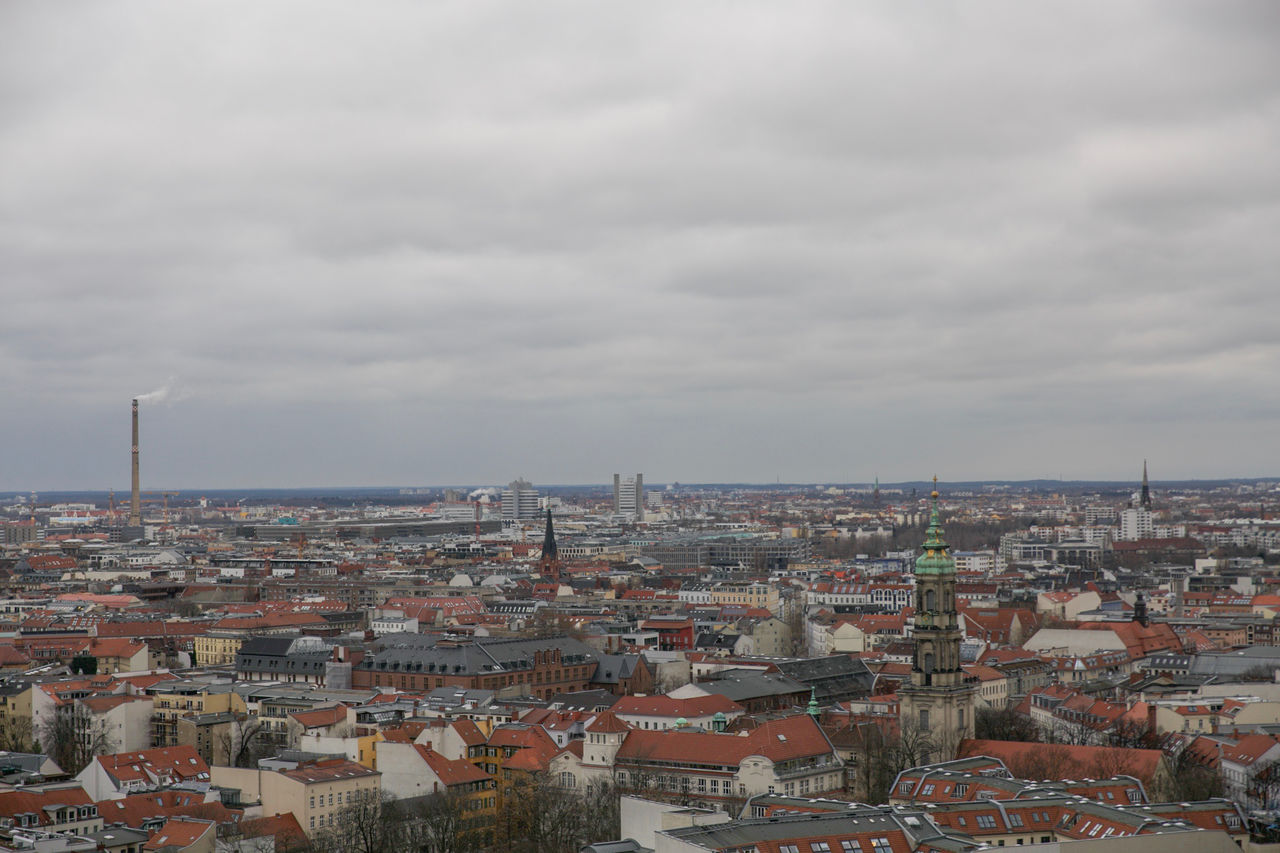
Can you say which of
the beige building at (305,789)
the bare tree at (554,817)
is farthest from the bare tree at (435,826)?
the beige building at (305,789)

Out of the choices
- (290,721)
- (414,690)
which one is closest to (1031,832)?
(290,721)

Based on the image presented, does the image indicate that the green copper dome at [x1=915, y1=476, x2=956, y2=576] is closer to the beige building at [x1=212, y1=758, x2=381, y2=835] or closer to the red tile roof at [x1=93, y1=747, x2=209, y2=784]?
the beige building at [x1=212, y1=758, x2=381, y2=835]

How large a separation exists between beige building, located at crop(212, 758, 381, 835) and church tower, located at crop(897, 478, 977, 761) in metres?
24.2

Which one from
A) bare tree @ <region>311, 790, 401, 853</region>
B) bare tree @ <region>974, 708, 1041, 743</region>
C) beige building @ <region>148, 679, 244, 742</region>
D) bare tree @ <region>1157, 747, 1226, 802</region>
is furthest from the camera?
beige building @ <region>148, 679, 244, 742</region>

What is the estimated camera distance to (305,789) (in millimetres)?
69812

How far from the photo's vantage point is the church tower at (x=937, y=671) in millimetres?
79562

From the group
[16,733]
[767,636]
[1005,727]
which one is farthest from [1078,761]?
[767,636]

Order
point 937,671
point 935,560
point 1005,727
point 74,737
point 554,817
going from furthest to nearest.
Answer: point 74,737, point 1005,727, point 935,560, point 937,671, point 554,817

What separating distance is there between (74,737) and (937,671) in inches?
1632

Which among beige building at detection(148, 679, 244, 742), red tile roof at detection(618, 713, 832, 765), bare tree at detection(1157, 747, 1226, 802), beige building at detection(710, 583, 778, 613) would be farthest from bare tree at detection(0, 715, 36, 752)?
beige building at detection(710, 583, 778, 613)

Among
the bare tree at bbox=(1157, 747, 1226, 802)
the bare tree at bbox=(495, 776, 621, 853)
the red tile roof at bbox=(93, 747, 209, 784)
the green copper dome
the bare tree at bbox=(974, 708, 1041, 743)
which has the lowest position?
the bare tree at bbox=(495, 776, 621, 853)

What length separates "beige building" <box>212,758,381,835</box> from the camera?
69.8m

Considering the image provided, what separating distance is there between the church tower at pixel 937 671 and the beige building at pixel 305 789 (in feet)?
79.4

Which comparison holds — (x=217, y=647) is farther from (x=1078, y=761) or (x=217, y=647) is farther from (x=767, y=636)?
(x=1078, y=761)
